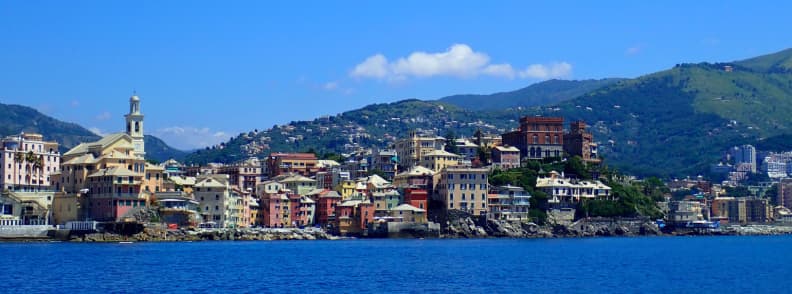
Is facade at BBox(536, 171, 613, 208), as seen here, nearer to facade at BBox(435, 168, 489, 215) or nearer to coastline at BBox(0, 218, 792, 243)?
coastline at BBox(0, 218, 792, 243)

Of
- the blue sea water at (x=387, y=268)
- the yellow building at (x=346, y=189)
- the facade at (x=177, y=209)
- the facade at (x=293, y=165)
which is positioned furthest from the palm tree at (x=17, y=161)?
the facade at (x=293, y=165)

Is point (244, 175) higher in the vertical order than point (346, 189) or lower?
higher

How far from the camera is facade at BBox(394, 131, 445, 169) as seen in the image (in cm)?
14288

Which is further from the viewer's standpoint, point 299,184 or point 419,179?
point 299,184

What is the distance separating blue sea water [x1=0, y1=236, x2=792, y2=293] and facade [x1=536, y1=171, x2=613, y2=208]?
2508 cm

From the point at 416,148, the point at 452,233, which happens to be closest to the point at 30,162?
the point at 452,233

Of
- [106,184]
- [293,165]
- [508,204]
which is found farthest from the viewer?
[293,165]

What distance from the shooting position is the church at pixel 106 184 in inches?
4200

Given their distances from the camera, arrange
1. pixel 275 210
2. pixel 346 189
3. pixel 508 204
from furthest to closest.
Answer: pixel 346 189
pixel 275 210
pixel 508 204

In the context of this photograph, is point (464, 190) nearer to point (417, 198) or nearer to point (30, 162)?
point (417, 198)

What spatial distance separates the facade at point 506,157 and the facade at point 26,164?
150 ft

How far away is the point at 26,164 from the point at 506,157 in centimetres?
5016

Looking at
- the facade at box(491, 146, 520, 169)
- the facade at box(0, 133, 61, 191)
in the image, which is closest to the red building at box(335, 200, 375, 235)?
the facade at box(491, 146, 520, 169)

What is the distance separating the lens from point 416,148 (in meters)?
144
